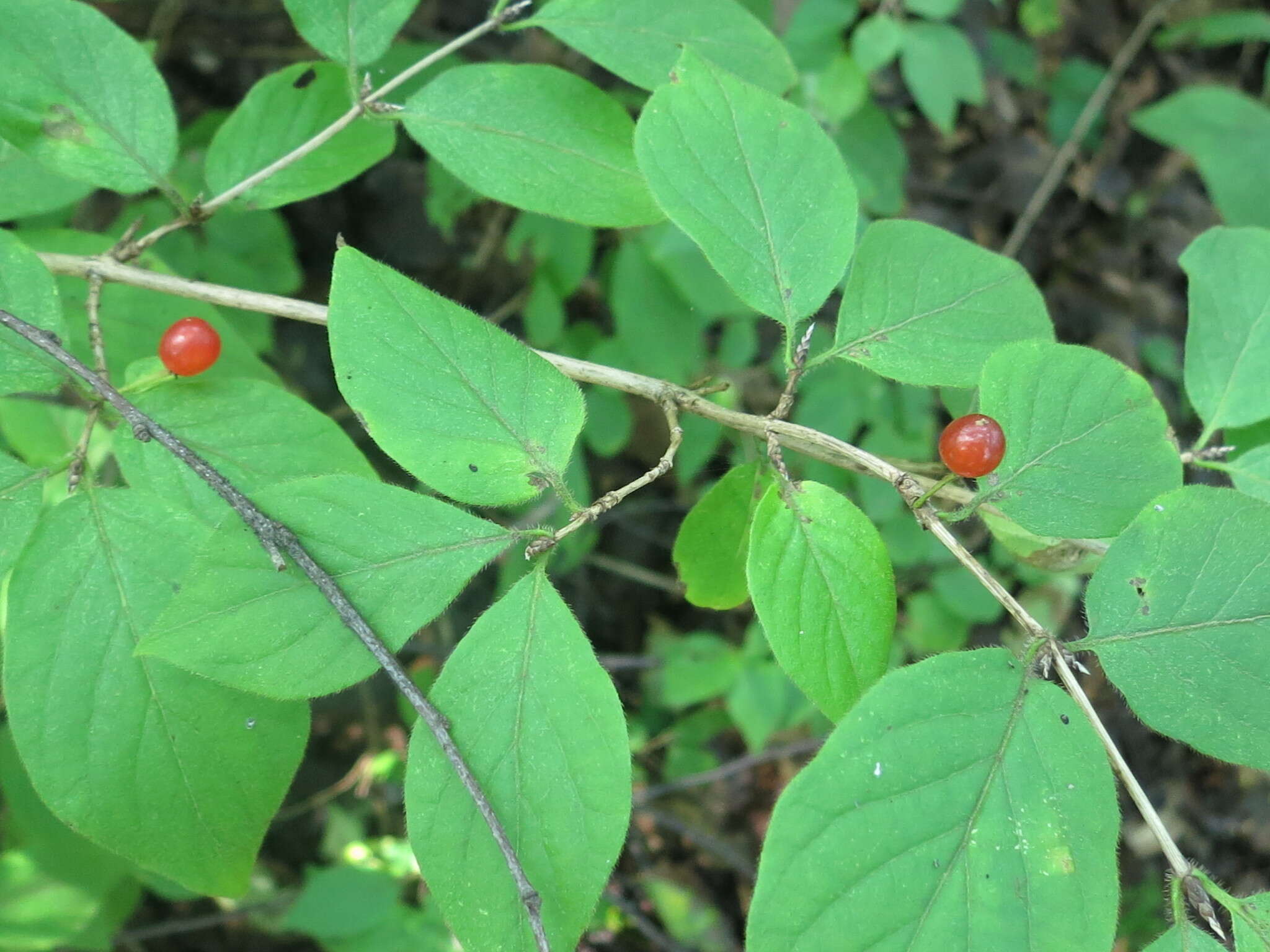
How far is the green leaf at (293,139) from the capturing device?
1.46 m

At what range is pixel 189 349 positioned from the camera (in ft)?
4.09

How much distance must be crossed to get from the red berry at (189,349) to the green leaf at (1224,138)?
4189 mm

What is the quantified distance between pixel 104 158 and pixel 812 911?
1434 millimetres

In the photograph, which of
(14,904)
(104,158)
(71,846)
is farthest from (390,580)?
(14,904)

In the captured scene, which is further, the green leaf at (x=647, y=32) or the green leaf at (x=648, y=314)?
the green leaf at (x=648, y=314)

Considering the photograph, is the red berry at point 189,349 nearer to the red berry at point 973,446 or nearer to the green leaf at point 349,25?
the green leaf at point 349,25

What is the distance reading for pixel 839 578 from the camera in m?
1.07

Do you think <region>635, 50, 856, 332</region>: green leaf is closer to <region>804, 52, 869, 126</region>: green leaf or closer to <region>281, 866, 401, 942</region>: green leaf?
<region>804, 52, 869, 126</region>: green leaf

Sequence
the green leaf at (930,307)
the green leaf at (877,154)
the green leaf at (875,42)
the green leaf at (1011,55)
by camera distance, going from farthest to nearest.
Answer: the green leaf at (1011,55) < the green leaf at (877,154) < the green leaf at (875,42) < the green leaf at (930,307)

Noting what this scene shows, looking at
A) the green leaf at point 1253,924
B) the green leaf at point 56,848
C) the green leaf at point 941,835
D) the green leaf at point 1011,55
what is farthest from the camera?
the green leaf at point 1011,55

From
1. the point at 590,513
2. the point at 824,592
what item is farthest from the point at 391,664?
the point at 824,592

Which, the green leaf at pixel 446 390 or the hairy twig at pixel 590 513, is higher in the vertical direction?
the green leaf at pixel 446 390

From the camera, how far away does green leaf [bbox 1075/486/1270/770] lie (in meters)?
1.01

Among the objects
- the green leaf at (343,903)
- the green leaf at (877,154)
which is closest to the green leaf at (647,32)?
the green leaf at (877,154)
